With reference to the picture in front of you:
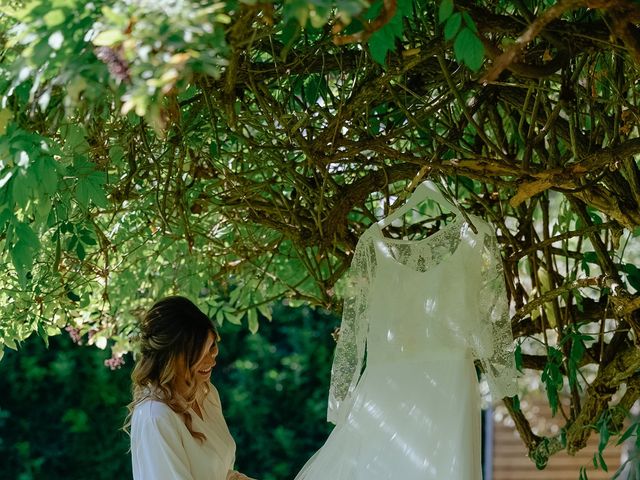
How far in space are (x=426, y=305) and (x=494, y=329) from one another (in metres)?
0.19

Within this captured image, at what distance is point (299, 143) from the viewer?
2.64 m

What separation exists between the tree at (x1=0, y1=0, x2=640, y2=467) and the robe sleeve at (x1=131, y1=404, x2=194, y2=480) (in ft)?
1.50

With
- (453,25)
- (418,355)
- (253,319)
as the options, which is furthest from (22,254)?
(253,319)

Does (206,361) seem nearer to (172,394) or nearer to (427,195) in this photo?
(172,394)

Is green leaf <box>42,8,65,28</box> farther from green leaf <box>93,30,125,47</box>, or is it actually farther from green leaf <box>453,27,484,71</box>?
green leaf <box>453,27,484,71</box>

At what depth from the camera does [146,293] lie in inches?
153

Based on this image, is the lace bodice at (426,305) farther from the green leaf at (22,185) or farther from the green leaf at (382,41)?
the green leaf at (22,185)

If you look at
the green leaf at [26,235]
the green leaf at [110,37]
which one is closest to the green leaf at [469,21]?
the green leaf at [110,37]

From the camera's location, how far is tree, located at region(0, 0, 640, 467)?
162 centimetres

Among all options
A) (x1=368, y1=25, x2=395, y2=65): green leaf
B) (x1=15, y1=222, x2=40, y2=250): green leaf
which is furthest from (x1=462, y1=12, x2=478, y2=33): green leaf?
(x1=15, y1=222, x2=40, y2=250): green leaf

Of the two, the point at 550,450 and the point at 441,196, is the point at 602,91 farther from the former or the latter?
the point at 550,450

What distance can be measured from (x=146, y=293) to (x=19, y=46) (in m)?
2.02

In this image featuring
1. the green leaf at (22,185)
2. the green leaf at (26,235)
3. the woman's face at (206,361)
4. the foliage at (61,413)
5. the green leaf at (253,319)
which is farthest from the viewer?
the foliage at (61,413)

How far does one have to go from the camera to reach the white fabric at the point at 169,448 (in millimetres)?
2643
